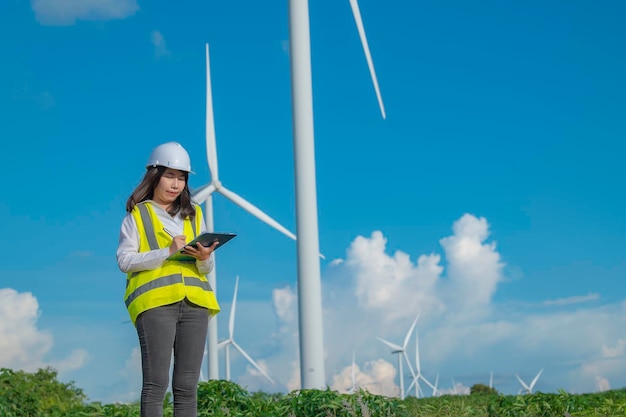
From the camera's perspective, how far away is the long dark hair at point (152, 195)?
272 inches

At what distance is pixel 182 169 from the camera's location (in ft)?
22.3

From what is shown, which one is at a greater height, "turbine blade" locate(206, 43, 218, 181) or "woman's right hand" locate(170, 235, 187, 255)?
"turbine blade" locate(206, 43, 218, 181)

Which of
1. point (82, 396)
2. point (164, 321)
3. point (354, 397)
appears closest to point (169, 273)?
point (164, 321)

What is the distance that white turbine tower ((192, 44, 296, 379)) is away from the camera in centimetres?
2369

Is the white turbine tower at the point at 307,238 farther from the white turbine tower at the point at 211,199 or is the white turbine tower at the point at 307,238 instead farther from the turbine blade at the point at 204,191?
the turbine blade at the point at 204,191

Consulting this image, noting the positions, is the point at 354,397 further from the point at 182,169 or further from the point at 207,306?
the point at 182,169

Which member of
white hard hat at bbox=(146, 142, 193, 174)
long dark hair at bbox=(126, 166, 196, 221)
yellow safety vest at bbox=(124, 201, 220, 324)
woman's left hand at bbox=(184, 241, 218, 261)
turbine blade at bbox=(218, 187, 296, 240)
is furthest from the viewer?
turbine blade at bbox=(218, 187, 296, 240)

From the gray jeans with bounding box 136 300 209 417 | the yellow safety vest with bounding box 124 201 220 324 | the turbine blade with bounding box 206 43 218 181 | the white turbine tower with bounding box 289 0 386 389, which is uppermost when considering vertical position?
the turbine blade with bounding box 206 43 218 181

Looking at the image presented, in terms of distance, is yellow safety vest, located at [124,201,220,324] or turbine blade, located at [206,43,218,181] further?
turbine blade, located at [206,43,218,181]

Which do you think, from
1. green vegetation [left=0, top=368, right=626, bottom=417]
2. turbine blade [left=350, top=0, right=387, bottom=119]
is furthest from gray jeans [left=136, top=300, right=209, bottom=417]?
turbine blade [left=350, top=0, right=387, bottom=119]

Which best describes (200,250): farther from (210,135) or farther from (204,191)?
(210,135)

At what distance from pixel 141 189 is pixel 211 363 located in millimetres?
17427

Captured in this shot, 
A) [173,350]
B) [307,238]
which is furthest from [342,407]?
[307,238]

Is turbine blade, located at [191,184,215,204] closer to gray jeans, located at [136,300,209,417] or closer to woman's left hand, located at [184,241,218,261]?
gray jeans, located at [136,300,209,417]
